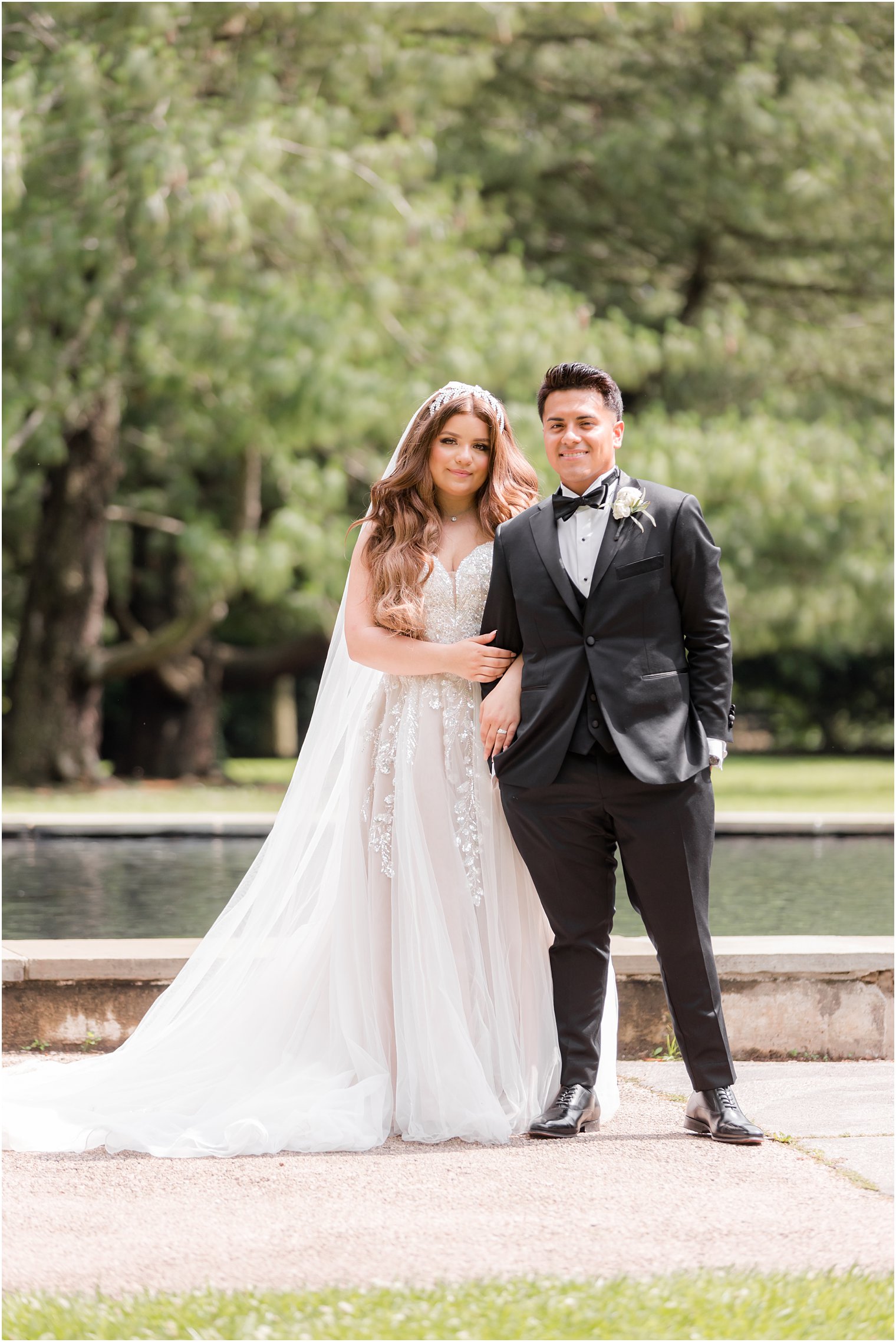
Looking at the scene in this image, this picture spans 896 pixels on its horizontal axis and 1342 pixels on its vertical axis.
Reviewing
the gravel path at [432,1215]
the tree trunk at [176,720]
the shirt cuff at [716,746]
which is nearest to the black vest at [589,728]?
the shirt cuff at [716,746]

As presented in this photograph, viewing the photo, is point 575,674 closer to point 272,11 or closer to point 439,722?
point 439,722

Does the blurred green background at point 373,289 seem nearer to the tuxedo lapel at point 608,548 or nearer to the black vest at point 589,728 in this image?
the tuxedo lapel at point 608,548

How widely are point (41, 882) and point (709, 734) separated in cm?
542

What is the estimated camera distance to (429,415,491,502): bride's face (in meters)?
4.00

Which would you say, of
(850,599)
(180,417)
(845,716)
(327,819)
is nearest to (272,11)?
(180,417)

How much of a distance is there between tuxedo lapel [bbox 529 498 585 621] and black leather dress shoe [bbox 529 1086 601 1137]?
1221 millimetres

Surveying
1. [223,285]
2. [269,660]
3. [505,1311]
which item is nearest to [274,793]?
[223,285]

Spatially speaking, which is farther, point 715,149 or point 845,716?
point 845,716

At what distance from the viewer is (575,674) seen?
3646mm

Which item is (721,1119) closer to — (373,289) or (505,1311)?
(505,1311)

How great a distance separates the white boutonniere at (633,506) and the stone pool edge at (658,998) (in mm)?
1530

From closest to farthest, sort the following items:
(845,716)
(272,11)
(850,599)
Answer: (272,11), (850,599), (845,716)

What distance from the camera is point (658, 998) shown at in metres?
4.57

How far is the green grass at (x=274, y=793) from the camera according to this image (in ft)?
44.7
